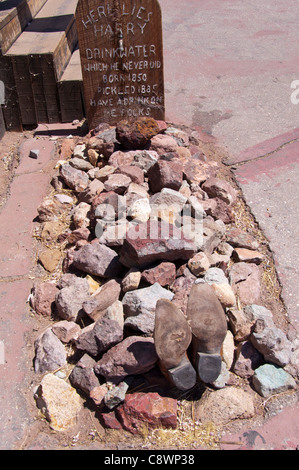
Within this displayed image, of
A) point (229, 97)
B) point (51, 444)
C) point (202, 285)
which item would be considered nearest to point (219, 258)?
point (202, 285)

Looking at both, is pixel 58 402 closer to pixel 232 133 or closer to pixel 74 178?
pixel 74 178

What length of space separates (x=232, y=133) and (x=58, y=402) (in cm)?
320

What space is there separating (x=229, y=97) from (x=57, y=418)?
13.3ft

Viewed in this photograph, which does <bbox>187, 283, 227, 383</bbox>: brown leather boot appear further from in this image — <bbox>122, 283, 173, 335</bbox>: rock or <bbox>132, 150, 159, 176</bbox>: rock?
<bbox>132, 150, 159, 176</bbox>: rock

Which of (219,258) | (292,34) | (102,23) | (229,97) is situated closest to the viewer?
(219,258)

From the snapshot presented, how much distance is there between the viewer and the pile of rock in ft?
7.99

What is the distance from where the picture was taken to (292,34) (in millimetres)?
6883

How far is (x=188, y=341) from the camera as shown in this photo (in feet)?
7.40

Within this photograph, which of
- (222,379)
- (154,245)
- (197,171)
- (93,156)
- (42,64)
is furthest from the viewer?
(42,64)

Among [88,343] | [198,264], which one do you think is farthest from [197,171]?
[88,343]

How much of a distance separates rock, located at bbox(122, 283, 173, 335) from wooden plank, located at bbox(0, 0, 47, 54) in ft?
10.3

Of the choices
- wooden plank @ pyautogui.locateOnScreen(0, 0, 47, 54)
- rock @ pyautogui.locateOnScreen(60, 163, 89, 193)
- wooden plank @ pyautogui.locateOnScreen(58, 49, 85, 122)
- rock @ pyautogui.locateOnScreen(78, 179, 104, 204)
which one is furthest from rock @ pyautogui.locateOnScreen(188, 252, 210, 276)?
wooden plank @ pyautogui.locateOnScreen(0, 0, 47, 54)

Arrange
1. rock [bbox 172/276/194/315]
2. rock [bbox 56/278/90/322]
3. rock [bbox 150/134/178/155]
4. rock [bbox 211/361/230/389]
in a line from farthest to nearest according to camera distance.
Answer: rock [bbox 150/134/178/155] → rock [bbox 56/278/90/322] → rock [bbox 172/276/194/315] → rock [bbox 211/361/230/389]

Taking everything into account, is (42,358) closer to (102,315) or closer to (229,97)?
(102,315)
